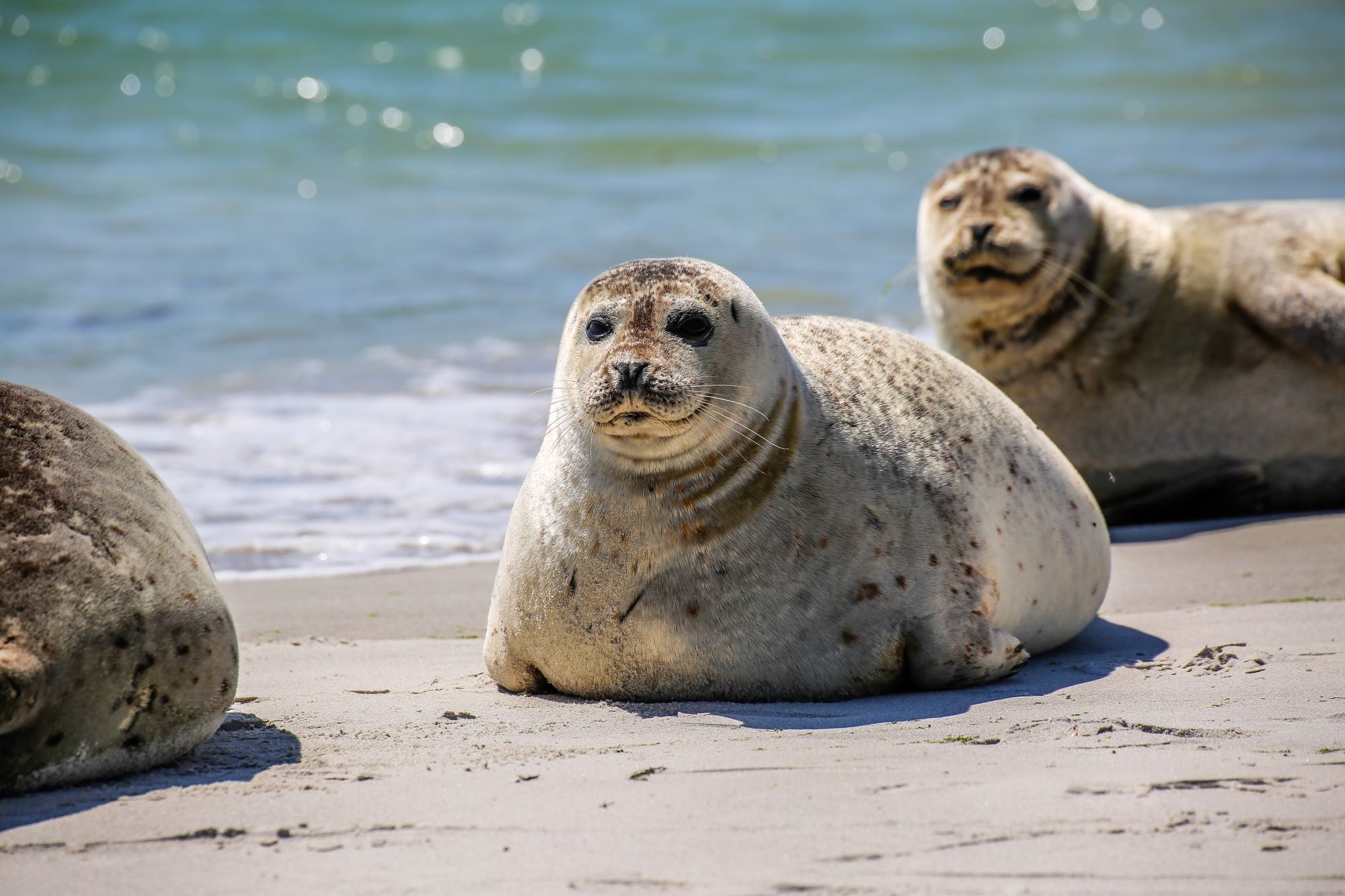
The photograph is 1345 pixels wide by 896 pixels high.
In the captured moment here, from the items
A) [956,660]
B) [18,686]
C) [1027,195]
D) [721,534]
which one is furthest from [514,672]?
[1027,195]

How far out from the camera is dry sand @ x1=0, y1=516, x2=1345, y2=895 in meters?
2.49

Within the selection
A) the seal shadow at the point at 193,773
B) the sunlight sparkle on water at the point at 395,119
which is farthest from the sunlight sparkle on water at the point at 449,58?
the seal shadow at the point at 193,773

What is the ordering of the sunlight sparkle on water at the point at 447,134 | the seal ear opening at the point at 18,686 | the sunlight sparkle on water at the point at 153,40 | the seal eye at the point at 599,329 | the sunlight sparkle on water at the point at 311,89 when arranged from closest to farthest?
the seal ear opening at the point at 18,686, the seal eye at the point at 599,329, the sunlight sparkle on water at the point at 447,134, the sunlight sparkle on water at the point at 311,89, the sunlight sparkle on water at the point at 153,40

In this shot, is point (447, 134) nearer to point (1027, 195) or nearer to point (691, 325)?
point (1027, 195)

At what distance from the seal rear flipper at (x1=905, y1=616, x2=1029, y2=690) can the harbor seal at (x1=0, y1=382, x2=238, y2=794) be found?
146 cm

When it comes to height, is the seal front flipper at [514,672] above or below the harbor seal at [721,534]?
below

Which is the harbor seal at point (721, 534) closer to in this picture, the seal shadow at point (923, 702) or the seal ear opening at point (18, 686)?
the seal shadow at point (923, 702)

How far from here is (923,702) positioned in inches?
140

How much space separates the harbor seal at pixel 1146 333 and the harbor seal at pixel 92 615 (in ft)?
11.9

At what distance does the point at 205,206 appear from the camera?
46.4ft

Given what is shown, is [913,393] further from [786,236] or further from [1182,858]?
[786,236]

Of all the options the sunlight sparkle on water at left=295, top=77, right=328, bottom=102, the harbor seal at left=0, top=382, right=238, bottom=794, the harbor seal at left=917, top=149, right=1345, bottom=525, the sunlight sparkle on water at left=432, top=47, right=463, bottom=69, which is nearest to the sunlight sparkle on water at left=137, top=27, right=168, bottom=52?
the sunlight sparkle on water at left=295, top=77, right=328, bottom=102

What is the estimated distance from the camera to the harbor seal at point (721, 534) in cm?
361

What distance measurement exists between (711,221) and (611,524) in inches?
382
